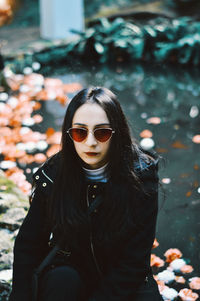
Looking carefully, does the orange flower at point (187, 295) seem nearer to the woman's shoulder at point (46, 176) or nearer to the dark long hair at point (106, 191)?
the dark long hair at point (106, 191)

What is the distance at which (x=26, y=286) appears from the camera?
7.16 ft

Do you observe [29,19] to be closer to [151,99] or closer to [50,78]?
[50,78]

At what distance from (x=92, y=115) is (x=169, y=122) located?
351 centimetres

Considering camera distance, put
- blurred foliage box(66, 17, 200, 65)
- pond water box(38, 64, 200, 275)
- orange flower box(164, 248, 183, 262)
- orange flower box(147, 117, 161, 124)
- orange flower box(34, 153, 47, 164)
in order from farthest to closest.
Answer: blurred foliage box(66, 17, 200, 65)
orange flower box(147, 117, 161, 124)
orange flower box(34, 153, 47, 164)
pond water box(38, 64, 200, 275)
orange flower box(164, 248, 183, 262)

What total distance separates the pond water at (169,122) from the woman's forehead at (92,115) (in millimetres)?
677

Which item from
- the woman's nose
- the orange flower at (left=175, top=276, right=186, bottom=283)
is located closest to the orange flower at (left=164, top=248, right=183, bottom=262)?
the orange flower at (left=175, top=276, right=186, bottom=283)

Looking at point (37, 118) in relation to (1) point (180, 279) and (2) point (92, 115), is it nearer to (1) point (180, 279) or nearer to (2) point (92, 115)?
(1) point (180, 279)

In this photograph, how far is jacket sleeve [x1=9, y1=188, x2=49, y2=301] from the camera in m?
2.19

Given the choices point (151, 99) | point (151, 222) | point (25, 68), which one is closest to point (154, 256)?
point (151, 222)

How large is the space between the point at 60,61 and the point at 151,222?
635cm

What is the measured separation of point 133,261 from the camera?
2182mm

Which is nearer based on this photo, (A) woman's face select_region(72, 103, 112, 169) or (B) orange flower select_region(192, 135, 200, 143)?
(A) woman's face select_region(72, 103, 112, 169)

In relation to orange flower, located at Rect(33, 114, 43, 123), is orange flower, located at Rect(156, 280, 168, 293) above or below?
below

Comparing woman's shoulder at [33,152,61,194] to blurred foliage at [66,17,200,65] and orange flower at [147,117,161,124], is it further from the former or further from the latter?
blurred foliage at [66,17,200,65]
